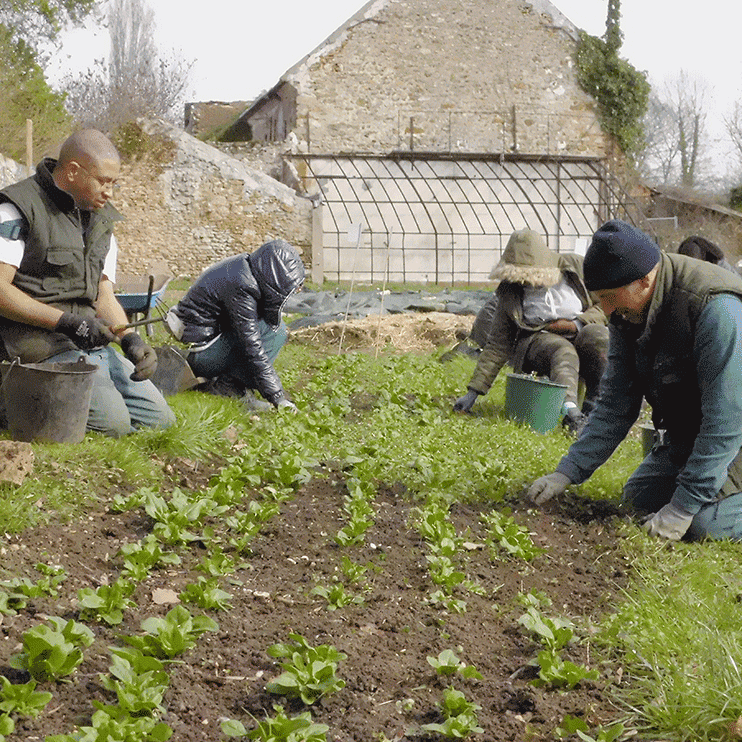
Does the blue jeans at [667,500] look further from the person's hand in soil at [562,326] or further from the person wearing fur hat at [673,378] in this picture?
the person's hand in soil at [562,326]

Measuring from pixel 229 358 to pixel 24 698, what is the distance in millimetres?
4418

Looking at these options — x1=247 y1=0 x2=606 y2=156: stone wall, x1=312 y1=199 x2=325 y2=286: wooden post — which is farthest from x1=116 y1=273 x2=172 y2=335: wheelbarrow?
x1=247 y1=0 x2=606 y2=156: stone wall

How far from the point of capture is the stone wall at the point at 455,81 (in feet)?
82.6

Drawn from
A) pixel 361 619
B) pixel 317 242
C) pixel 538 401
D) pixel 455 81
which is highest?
pixel 455 81

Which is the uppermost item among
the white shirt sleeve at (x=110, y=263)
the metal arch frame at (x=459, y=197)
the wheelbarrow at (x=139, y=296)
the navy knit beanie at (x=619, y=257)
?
the metal arch frame at (x=459, y=197)

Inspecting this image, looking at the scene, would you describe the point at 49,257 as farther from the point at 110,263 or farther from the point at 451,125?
the point at 451,125

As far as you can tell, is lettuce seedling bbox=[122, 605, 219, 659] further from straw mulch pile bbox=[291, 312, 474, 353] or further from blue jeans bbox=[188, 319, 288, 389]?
straw mulch pile bbox=[291, 312, 474, 353]

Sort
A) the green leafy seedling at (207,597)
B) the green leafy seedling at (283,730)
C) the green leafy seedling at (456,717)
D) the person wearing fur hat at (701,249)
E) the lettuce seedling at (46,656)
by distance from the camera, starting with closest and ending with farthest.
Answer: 1. the green leafy seedling at (283,730)
2. the green leafy seedling at (456,717)
3. the lettuce seedling at (46,656)
4. the green leafy seedling at (207,597)
5. the person wearing fur hat at (701,249)

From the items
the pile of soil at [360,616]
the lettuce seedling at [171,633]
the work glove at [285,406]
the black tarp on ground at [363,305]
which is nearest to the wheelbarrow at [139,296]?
the work glove at [285,406]

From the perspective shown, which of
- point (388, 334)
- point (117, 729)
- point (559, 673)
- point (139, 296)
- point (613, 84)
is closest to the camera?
point (117, 729)

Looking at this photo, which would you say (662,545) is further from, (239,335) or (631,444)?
(239,335)

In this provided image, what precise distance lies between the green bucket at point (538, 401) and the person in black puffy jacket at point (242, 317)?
62.0 inches

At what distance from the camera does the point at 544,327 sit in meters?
6.67

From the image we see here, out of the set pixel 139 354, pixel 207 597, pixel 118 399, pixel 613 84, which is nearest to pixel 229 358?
pixel 118 399
